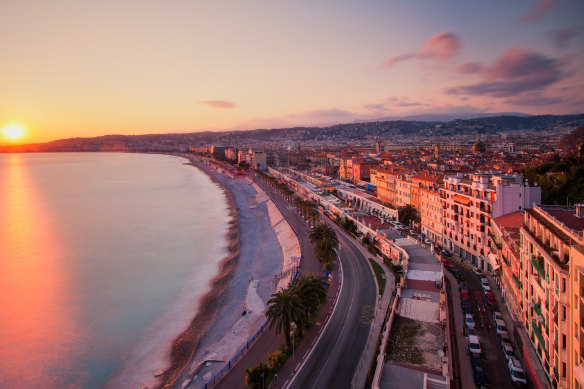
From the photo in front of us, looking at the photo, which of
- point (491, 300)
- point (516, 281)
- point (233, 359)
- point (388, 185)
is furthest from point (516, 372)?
point (388, 185)

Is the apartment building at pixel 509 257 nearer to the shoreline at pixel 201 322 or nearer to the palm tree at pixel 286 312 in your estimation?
the palm tree at pixel 286 312

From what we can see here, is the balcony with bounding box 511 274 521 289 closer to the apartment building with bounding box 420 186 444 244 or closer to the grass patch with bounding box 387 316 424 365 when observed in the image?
the grass patch with bounding box 387 316 424 365

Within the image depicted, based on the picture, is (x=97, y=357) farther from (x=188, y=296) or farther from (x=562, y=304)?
(x=562, y=304)

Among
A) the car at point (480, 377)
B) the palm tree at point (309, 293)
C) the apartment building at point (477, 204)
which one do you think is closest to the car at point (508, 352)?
the car at point (480, 377)

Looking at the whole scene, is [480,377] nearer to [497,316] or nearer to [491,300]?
[497,316]

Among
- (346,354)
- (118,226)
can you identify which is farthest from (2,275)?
(346,354)

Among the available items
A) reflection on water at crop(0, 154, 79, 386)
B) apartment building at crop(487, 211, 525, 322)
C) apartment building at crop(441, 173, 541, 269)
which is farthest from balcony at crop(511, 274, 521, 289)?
reflection on water at crop(0, 154, 79, 386)
